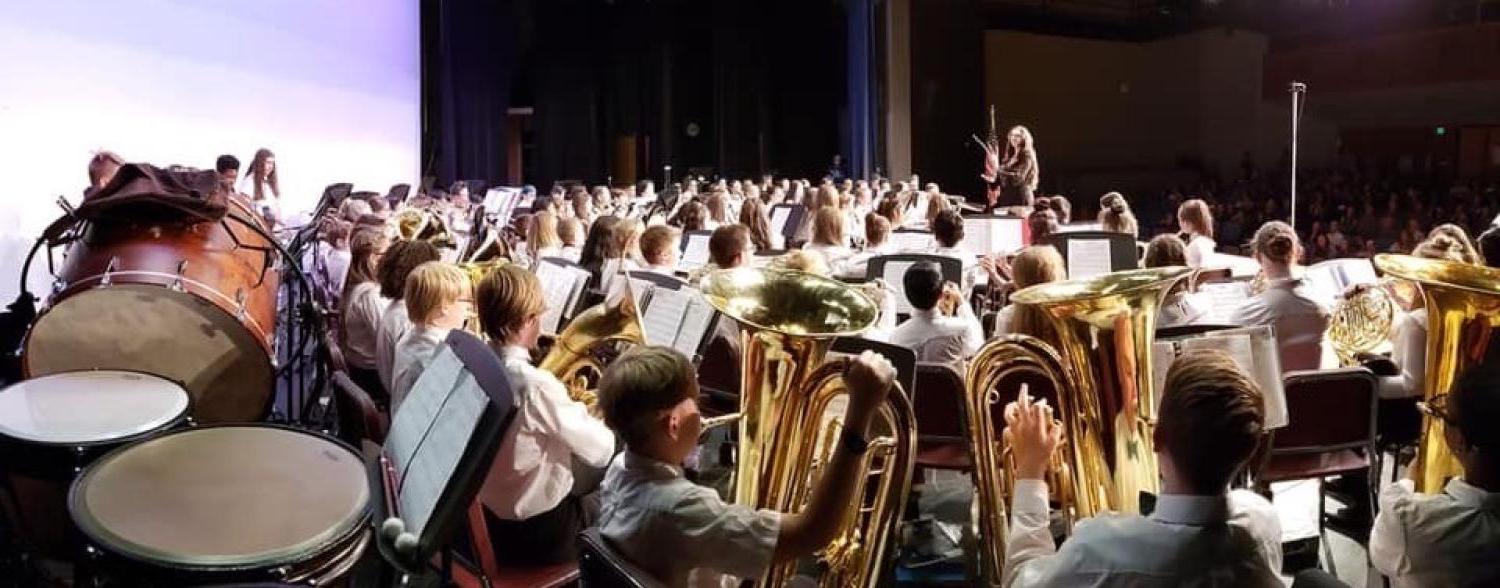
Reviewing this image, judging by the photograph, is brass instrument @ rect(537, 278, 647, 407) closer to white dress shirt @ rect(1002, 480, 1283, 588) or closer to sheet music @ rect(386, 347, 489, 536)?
sheet music @ rect(386, 347, 489, 536)

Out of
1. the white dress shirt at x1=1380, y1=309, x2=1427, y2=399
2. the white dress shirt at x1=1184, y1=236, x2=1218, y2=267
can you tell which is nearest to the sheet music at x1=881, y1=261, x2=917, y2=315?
the white dress shirt at x1=1184, y1=236, x2=1218, y2=267

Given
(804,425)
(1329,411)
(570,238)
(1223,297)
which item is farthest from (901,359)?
(570,238)

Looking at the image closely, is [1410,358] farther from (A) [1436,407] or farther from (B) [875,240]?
(B) [875,240]

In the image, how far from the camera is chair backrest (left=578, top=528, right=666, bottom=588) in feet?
5.63

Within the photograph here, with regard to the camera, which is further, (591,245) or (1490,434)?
(591,245)

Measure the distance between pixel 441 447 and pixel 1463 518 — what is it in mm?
1692

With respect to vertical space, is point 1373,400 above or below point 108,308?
below

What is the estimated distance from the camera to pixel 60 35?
5703mm

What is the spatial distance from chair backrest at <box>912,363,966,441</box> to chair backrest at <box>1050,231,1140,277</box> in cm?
227

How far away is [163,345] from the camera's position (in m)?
3.37

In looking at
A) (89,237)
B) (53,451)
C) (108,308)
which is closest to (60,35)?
(89,237)

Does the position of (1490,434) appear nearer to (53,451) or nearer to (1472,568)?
(1472,568)

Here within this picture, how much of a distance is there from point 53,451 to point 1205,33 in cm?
1839

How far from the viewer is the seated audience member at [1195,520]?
158 cm
